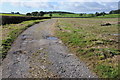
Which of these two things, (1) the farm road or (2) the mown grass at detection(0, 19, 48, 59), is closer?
(1) the farm road

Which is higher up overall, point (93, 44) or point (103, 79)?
point (93, 44)

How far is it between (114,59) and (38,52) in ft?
24.1

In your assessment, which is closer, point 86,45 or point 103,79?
point 103,79

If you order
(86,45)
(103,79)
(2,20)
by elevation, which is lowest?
(103,79)

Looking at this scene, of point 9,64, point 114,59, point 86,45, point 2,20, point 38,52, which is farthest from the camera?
point 2,20

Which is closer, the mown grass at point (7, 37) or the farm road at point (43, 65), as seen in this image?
the farm road at point (43, 65)

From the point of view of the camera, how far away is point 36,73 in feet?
33.4

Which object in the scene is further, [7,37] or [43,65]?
[7,37]

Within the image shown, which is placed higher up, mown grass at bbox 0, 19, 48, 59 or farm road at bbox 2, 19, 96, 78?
mown grass at bbox 0, 19, 48, 59

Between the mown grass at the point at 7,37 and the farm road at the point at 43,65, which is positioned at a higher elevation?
the mown grass at the point at 7,37

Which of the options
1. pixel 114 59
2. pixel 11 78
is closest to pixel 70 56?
pixel 114 59

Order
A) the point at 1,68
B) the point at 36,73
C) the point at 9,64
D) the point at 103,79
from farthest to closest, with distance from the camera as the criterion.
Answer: the point at 9,64 < the point at 1,68 < the point at 36,73 < the point at 103,79

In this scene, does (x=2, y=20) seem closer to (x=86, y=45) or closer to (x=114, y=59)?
(x=86, y=45)

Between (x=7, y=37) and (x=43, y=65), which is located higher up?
(x=7, y=37)
